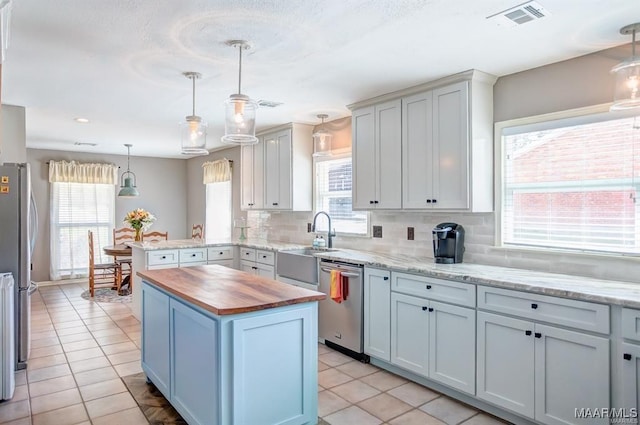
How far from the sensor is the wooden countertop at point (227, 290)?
2.11 metres

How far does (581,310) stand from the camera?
7.33ft

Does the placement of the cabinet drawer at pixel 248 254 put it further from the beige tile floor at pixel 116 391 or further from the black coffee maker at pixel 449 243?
the black coffee maker at pixel 449 243

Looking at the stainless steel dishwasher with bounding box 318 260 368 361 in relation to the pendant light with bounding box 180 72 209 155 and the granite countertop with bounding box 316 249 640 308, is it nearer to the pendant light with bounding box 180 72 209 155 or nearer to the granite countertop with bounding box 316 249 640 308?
the granite countertop with bounding box 316 249 640 308

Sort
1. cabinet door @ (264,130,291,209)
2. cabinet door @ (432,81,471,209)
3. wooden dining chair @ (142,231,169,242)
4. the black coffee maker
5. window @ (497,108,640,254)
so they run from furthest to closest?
wooden dining chair @ (142,231,169,242) < cabinet door @ (264,130,291,209) < the black coffee maker < cabinet door @ (432,81,471,209) < window @ (497,108,640,254)

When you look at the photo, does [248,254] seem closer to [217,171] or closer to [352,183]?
[352,183]

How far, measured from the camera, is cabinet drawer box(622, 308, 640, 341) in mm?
2039

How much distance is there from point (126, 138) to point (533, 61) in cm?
530

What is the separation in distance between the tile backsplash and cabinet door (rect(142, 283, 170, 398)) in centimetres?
210

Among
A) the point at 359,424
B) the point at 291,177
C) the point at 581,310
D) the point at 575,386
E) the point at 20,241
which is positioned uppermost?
the point at 291,177

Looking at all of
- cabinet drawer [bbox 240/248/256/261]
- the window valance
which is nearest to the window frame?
cabinet drawer [bbox 240/248/256/261]

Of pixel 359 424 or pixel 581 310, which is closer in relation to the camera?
pixel 581 310

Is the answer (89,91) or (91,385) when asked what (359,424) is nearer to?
(91,385)

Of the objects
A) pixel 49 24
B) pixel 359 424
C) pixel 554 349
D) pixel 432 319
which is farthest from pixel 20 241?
pixel 554 349
